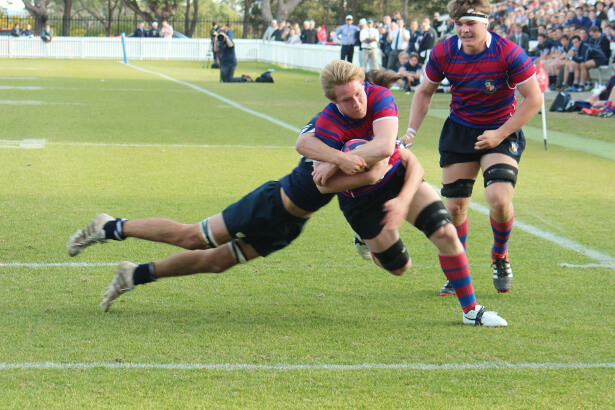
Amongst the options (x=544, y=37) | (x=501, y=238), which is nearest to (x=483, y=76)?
(x=501, y=238)

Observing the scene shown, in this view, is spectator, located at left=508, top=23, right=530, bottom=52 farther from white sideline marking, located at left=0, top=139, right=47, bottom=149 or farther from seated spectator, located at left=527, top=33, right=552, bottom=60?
white sideline marking, located at left=0, top=139, right=47, bottom=149

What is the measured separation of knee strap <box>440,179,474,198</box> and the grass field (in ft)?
2.22

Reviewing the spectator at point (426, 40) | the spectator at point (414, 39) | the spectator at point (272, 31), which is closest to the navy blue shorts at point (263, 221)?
the spectator at point (426, 40)

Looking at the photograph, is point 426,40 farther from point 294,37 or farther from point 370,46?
point 294,37

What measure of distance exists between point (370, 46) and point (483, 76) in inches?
958

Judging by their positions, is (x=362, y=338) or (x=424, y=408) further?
(x=362, y=338)

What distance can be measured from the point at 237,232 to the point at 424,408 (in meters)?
1.77

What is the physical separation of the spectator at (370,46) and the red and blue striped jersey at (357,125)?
25.2m

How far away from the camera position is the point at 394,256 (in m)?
5.41

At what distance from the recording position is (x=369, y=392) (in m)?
4.38

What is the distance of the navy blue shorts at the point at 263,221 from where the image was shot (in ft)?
17.6

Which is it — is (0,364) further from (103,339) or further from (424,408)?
(424,408)

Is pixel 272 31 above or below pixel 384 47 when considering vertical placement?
above

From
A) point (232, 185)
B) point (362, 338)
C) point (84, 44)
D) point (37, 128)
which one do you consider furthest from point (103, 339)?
point (84, 44)
